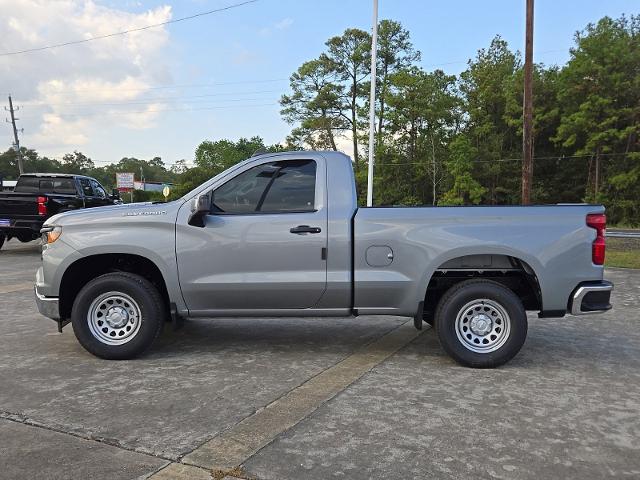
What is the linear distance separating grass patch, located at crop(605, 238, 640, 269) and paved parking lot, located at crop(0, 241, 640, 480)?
697cm

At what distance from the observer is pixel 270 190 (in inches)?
198

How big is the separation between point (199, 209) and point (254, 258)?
65cm

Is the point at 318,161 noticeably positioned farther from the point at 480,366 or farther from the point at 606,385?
the point at 606,385

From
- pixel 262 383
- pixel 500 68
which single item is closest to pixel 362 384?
pixel 262 383

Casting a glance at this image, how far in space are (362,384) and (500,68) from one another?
170 ft

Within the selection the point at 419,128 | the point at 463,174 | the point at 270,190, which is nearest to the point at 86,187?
the point at 270,190

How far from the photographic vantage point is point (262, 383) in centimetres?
439

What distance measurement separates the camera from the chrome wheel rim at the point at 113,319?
196 inches

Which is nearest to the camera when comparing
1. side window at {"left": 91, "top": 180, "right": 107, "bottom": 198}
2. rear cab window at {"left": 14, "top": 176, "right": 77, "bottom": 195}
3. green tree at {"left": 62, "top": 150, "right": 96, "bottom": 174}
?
rear cab window at {"left": 14, "top": 176, "right": 77, "bottom": 195}

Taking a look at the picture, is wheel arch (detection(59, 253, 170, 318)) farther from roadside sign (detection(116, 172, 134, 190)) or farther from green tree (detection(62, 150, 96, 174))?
green tree (detection(62, 150, 96, 174))

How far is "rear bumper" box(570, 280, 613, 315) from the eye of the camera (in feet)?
15.3

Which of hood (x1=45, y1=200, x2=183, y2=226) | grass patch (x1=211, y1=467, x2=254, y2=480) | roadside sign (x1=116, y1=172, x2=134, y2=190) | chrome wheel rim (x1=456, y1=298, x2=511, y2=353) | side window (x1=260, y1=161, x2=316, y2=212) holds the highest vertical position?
roadside sign (x1=116, y1=172, x2=134, y2=190)

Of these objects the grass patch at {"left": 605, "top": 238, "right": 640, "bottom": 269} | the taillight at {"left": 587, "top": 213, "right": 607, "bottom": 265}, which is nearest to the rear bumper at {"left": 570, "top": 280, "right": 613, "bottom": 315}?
the taillight at {"left": 587, "top": 213, "right": 607, "bottom": 265}

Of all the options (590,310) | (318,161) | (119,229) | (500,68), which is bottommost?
(590,310)
